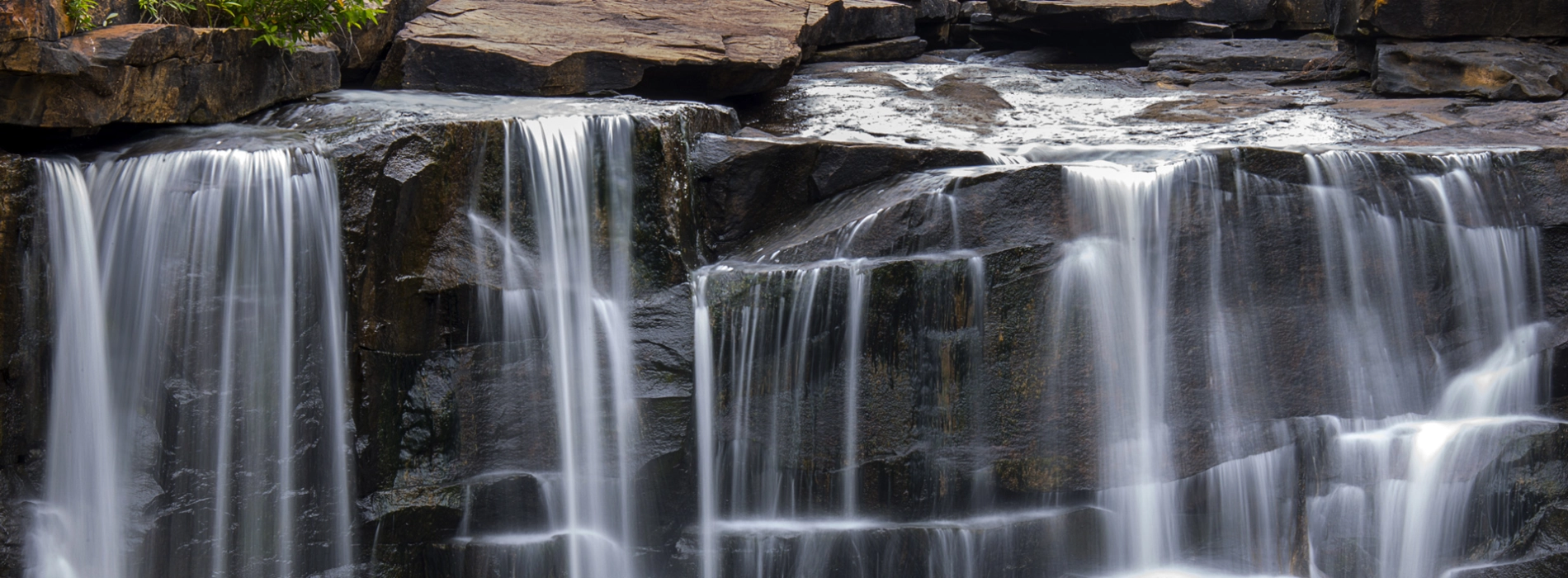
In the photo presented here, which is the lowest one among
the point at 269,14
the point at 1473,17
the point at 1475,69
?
the point at 1475,69

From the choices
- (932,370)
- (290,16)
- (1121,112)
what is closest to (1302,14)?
(1121,112)

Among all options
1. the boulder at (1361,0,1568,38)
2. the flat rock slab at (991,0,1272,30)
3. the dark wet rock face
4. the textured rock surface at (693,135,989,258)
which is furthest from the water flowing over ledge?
the flat rock slab at (991,0,1272,30)

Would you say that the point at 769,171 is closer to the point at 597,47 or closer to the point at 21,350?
the point at 597,47

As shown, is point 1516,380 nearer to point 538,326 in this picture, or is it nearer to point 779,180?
point 779,180

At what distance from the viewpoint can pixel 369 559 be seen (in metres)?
5.33

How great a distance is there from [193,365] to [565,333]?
1658 mm

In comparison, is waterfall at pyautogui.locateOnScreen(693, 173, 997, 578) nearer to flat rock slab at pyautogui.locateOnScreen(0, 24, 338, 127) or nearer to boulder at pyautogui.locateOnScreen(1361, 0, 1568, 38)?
flat rock slab at pyautogui.locateOnScreen(0, 24, 338, 127)

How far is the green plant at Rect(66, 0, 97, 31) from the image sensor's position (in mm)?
4965

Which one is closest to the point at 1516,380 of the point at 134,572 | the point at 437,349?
the point at 437,349

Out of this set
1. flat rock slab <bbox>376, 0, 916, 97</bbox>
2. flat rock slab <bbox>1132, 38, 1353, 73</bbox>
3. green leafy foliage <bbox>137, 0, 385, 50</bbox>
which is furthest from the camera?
flat rock slab <bbox>1132, 38, 1353, 73</bbox>

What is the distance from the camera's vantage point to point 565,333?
5.52 metres

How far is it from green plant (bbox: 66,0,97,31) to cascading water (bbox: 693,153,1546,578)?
3.07 m

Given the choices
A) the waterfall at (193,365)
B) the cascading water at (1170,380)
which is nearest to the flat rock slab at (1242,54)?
the cascading water at (1170,380)

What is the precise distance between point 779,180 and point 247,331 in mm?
2691
